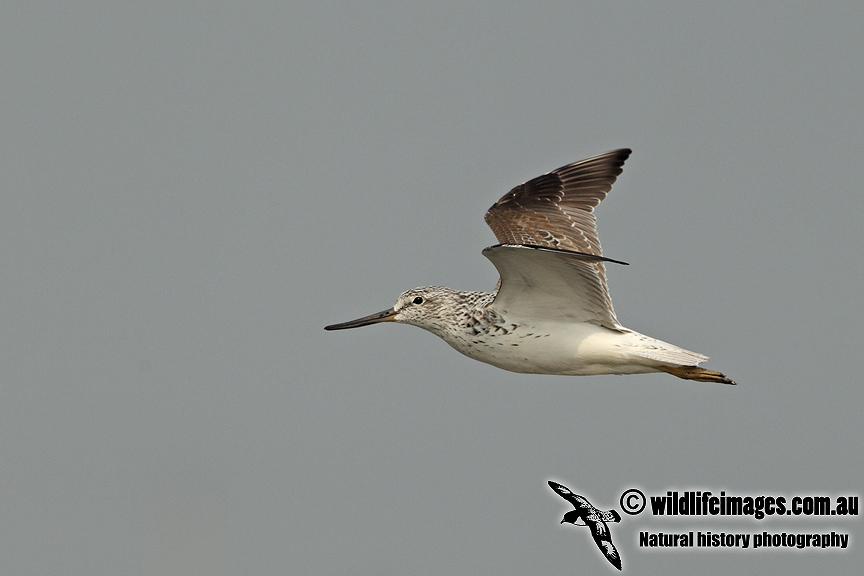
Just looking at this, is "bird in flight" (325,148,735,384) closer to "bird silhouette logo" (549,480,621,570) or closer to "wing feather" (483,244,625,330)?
"wing feather" (483,244,625,330)

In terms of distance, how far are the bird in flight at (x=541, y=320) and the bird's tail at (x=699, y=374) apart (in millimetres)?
12

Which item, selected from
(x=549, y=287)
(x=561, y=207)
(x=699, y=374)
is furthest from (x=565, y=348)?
(x=561, y=207)

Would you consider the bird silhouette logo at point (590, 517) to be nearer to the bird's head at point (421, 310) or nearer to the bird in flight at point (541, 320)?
the bird in flight at point (541, 320)

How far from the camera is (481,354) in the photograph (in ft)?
46.8

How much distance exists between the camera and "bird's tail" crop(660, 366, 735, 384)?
46.6ft

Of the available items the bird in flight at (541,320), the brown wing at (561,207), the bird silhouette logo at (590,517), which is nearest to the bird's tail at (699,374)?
the bird in flight at (541,320)

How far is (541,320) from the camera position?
555 inches

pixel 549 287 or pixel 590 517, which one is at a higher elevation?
pixel 549 287

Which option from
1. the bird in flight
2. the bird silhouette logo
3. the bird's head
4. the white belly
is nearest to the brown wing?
the bird in flight

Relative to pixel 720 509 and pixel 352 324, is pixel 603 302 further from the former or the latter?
pixel 720 509

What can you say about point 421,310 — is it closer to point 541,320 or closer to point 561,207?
point 541,320

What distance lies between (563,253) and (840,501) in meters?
6.94

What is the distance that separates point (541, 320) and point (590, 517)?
3484mm

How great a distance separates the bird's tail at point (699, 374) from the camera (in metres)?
14.2
